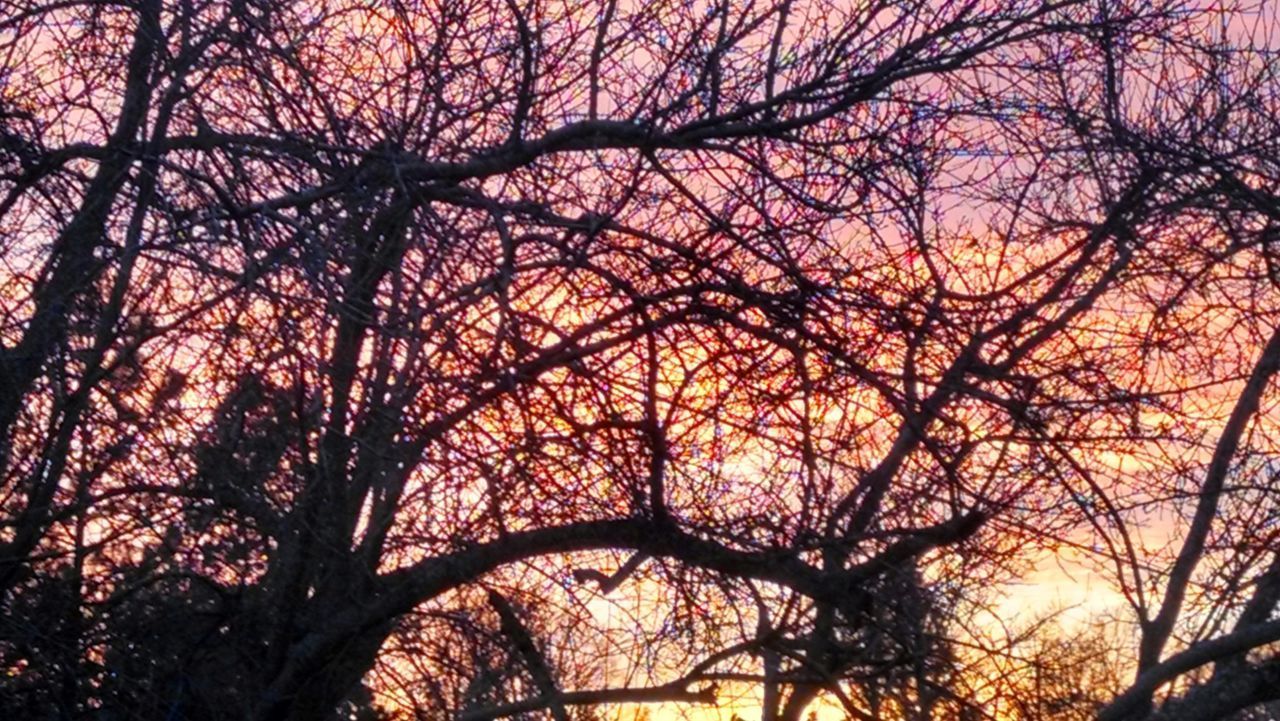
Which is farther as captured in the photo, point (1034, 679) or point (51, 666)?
point (1034, 679)

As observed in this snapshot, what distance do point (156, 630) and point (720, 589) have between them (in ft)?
7.43

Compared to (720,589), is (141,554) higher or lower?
higher

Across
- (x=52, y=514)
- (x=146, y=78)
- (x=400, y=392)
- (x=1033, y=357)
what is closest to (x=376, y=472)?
(x=400, y=392)

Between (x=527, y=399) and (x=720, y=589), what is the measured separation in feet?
4.59

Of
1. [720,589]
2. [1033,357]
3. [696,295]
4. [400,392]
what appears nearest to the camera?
[400,392]

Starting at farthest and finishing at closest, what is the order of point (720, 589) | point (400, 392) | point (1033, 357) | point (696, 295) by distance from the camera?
1. point (1033, 357)
2. point (720, 589)
3. point (696, 295)
4. point (400, 392)

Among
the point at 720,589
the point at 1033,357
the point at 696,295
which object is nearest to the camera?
the point at 696,295

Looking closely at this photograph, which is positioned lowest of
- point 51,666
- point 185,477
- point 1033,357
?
point 51,666

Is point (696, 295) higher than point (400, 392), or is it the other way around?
point (696, 295)

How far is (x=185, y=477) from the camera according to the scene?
633 centimetres

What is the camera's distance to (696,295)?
6.21 meters

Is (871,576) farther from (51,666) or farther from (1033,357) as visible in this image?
(51,666)

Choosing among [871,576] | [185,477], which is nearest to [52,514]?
[185,477]

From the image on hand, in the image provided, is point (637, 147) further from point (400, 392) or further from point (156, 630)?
point (156, 630)
